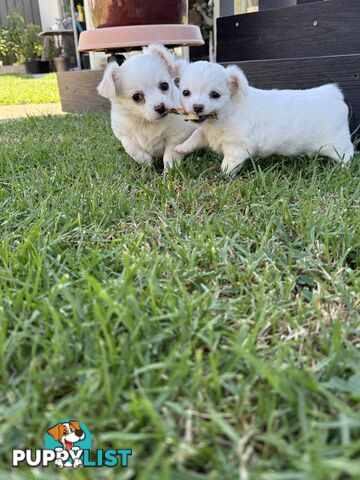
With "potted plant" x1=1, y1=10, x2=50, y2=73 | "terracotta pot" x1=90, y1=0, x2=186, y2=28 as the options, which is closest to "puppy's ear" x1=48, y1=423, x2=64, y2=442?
"terracotta pot" x1=90, y1=0, x2=186, y2=28

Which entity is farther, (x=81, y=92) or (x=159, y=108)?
(x=81, y=92)

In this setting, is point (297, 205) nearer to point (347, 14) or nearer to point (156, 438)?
point (156, 438)

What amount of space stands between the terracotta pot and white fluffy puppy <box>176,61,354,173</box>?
5.11 ft

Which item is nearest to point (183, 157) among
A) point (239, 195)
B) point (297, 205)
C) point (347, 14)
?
point (239, 195)

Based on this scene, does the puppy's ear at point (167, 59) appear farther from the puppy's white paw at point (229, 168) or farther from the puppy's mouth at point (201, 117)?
the puppy's white paw at point (229, 168)

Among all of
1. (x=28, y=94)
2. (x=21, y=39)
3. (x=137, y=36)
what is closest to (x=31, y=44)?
(x=21, y=39)

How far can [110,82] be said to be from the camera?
2123mm

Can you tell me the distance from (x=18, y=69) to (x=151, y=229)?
12306 millimetres

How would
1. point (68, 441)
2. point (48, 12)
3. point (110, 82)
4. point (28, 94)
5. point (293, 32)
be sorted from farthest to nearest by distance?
1. point (48, 12)
2. point (28, 94)
3. point (293, 32)
4. point (110, 82)
5. point (68, 441)

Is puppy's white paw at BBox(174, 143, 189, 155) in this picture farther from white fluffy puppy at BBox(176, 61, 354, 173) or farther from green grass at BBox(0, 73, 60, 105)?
green grass at BBox(0, 73, 60, 105)

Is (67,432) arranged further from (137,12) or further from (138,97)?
(137,12)

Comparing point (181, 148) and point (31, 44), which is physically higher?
point (31, 44)

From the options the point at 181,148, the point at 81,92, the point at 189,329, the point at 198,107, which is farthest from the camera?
the point at 81,92

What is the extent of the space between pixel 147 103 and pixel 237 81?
0.45m
